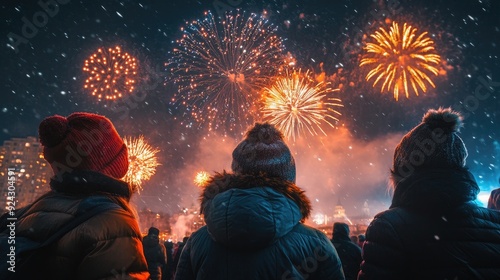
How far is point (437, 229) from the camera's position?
2.63m

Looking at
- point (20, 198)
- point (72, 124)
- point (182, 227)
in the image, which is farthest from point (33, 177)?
point (72, 124)

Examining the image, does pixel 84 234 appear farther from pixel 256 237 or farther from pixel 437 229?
pixel 437 229

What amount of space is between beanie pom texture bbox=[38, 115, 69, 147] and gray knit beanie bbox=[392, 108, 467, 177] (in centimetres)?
353

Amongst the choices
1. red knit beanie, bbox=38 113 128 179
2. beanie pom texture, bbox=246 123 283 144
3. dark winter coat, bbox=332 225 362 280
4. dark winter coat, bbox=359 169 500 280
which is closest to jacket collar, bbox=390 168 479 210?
dark winter coat, bbox=359 169 500 280

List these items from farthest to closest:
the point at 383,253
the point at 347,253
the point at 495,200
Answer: the point at 495,200 < the point at 347,253 < the point at 383,253

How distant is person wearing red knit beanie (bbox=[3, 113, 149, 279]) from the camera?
1.91 m

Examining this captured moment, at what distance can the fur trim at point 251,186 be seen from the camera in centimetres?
251

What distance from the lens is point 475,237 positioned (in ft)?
8.47

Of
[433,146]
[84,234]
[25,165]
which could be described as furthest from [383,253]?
[25,165]

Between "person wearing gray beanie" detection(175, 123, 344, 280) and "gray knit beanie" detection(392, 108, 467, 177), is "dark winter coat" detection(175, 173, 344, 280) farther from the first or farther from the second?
"gray knit beanie" detection(392, 108, 467, 177)

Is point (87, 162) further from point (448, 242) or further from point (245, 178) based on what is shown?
point (448, 242)

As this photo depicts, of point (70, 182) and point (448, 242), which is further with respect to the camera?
point (448, 242)

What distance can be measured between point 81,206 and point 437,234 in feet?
10.0

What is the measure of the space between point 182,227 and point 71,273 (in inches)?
3844
